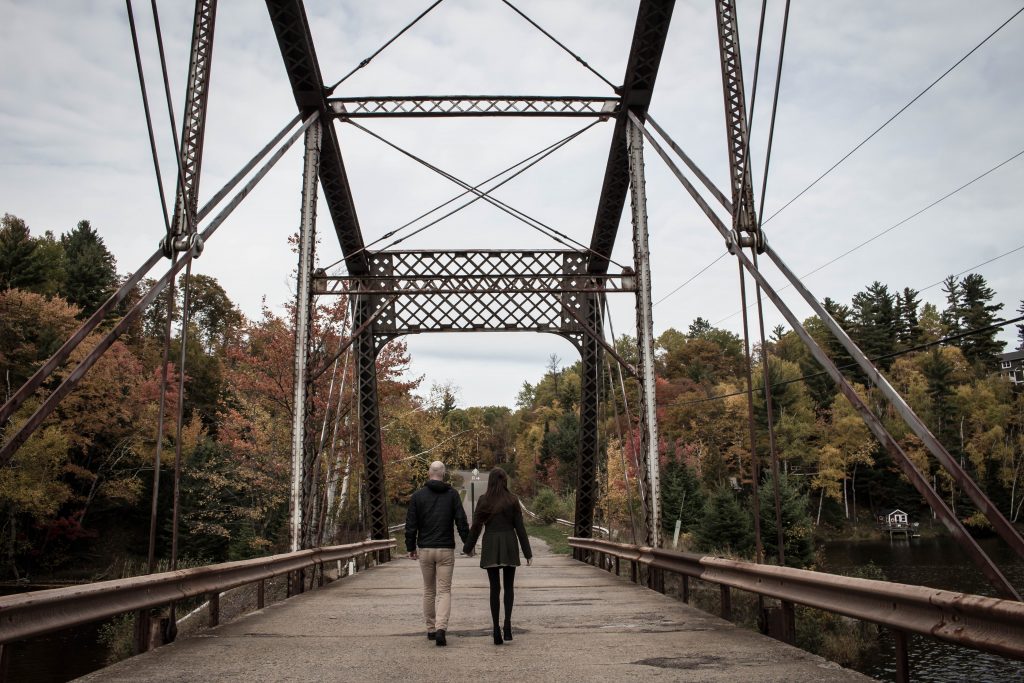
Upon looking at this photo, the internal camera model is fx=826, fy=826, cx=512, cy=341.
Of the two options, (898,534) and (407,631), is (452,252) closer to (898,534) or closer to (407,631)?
(407,631)

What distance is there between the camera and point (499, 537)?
7.07 m

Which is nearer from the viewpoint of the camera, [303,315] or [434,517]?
[434,517]

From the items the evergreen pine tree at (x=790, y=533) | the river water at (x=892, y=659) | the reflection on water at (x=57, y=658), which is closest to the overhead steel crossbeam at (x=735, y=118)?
the river water at (x=892, y=659)

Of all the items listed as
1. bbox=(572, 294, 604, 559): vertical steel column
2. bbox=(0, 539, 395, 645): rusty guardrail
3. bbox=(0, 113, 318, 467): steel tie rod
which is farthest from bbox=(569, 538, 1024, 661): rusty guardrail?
bbox=(572, 294, 604, 559): vertical steel column

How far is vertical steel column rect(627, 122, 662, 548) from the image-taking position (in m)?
12.2

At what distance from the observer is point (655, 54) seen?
41.6 feet

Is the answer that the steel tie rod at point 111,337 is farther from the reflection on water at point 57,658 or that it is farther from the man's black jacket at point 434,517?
the reflection on water at point 57,658

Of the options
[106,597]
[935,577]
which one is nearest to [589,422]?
[106,597]

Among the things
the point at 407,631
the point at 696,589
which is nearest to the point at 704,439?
the point at 696,589

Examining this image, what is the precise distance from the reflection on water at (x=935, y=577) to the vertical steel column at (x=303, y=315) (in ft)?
38.6

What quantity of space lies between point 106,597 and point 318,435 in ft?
62.0

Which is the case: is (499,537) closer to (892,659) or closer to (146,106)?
(146,106)

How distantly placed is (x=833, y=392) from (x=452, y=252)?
63.8 meters

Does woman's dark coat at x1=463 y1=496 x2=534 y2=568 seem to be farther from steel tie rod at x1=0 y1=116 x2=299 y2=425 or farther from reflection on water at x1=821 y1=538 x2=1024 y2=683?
reflection on water at x1=821 y1=538 x2=1024 y2=683
